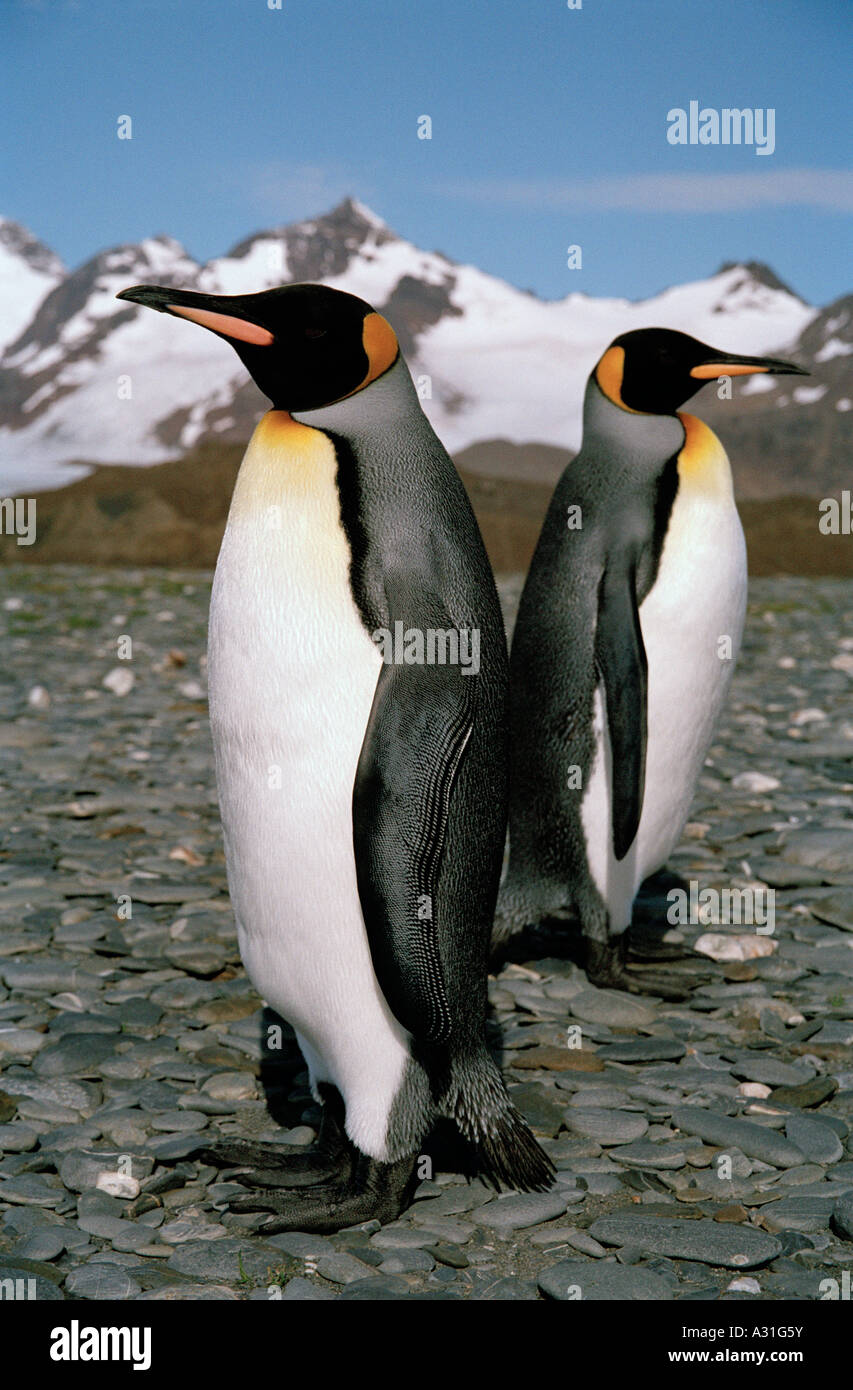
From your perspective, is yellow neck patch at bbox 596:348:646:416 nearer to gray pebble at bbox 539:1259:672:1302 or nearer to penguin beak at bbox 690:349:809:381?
penguin beak at bbox 690:349:809:381

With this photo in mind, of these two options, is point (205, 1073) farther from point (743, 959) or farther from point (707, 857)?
point (707, 857)

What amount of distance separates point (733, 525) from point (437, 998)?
6.63ft

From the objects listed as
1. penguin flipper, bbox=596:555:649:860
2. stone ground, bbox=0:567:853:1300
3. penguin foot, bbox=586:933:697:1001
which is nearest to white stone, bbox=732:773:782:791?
stone ground, bbox=0:567:853:1300

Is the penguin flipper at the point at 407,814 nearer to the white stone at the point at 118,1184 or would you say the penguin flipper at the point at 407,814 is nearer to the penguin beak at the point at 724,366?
the white stone at the point at 118,1184

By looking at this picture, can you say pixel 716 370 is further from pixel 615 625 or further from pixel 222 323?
pixel 222 323

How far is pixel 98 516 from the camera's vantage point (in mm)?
26094

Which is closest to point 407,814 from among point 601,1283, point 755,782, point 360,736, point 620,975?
point 360,736

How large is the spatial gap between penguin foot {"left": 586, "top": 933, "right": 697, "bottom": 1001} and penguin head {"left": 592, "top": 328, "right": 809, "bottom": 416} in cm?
159

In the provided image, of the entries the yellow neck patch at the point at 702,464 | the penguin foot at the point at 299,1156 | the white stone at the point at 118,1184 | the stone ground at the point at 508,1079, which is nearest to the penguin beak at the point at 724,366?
the yellow neck patch at the point at 702,464

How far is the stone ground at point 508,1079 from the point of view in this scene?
2379 millimetres

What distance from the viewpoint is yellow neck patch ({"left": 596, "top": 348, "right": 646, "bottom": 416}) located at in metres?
3.82

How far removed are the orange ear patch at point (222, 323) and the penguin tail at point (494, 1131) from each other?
1491mm

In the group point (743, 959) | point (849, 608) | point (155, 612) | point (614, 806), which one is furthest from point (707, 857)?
point (849, 608)

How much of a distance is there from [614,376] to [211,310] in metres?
1.72
